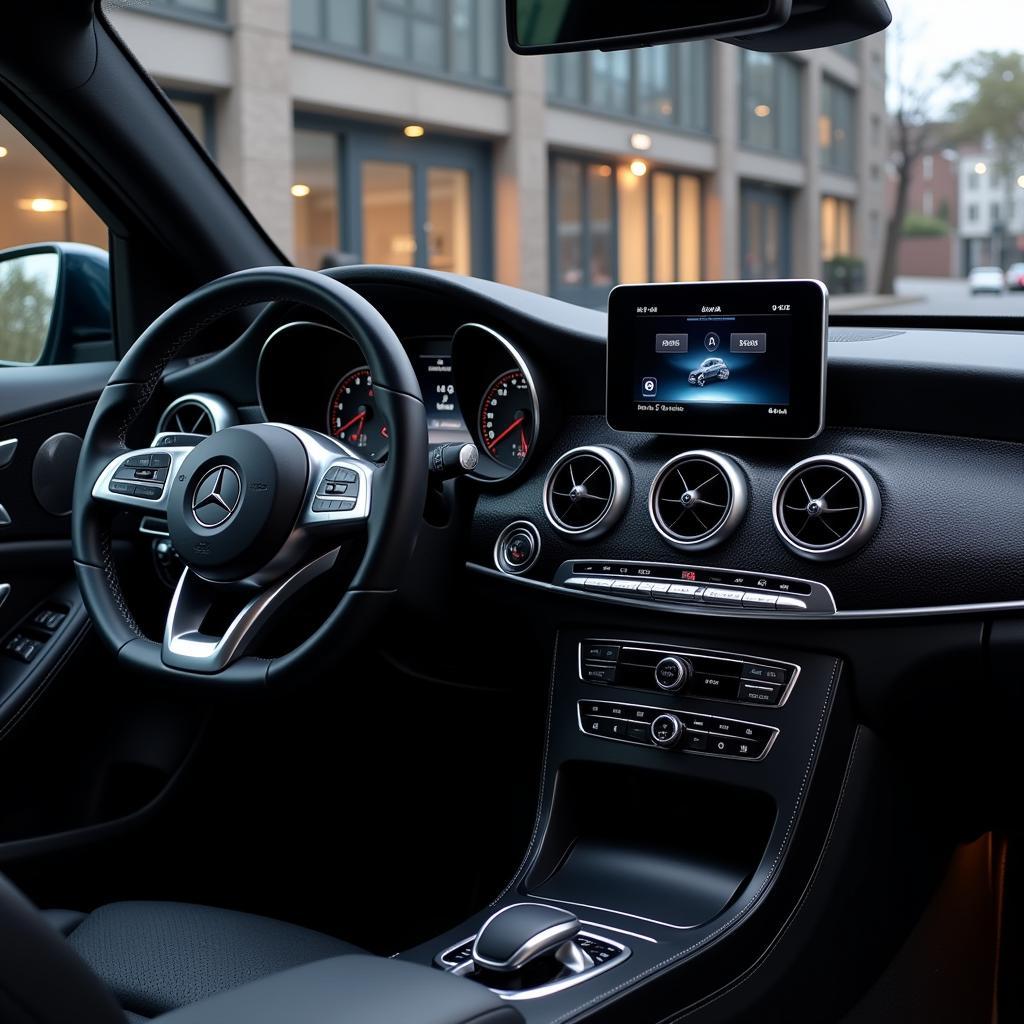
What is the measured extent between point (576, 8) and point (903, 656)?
97 cm

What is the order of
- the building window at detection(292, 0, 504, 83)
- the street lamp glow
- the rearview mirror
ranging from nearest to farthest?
the rearview mirror
the street lamp glow
the building window at detection(292, 0, 504, 83)

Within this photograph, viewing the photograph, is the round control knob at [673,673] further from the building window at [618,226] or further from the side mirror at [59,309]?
the building window at [618,226]

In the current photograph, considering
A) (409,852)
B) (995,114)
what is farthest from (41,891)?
(995,114)

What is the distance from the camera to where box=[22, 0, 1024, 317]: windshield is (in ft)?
39.5

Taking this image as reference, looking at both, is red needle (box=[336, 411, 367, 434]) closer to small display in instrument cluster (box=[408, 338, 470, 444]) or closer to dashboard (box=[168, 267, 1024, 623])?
dashboard (box=[168, 267, 1024, 623])

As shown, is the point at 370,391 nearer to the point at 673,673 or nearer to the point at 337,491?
the point at 337,491

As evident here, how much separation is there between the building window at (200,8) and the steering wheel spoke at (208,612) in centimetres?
1034

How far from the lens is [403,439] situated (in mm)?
1718

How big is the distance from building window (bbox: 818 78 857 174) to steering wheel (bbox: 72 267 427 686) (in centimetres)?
2347

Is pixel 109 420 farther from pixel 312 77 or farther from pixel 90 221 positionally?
pixel 312 77

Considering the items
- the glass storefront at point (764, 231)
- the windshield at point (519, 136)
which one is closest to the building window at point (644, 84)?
the windshield at point (519, 136)

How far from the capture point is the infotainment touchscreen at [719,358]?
194 cm

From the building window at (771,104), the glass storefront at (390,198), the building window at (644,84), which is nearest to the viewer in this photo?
the glass storefront at (390,198)

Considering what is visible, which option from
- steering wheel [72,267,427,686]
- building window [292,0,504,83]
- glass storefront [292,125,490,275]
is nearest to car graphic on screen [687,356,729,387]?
steering wheel [72,267,427,686]
